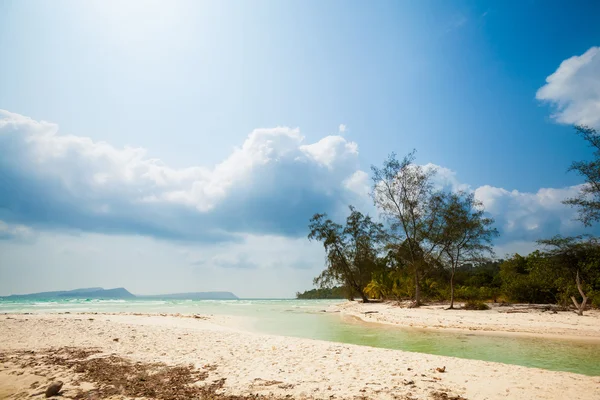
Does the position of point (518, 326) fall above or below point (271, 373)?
below

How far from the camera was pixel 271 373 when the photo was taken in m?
7.70

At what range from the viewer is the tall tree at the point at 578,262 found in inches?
866

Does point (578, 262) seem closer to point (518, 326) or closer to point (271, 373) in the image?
point (518, 326)

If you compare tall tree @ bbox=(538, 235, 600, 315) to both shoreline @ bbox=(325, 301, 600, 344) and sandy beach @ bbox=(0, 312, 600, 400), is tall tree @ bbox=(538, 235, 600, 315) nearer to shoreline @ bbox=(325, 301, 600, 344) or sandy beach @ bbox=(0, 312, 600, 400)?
shoreline @ bbox=(325, 301, 600, 344)

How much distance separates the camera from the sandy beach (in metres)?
6.28

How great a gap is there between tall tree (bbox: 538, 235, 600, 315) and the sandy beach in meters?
19.9

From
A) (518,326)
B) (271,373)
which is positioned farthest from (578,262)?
(271,373)

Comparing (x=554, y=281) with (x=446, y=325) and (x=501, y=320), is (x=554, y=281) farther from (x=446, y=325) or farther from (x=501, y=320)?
(x=446, y=325)

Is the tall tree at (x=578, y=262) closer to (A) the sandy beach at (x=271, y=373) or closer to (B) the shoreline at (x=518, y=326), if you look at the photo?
(B) the shoreline at (x=518, y=326)

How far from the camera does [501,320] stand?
19.2 metres

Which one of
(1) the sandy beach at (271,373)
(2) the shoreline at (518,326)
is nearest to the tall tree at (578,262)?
(2) the shoreline at (518,326)

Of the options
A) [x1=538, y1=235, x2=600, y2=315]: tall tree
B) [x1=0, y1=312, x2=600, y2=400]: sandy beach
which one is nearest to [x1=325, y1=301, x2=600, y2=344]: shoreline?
[x1=538, y1=235, x2=600, y2=315]: tall tree

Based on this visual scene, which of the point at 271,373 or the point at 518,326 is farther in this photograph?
the point at 518,326

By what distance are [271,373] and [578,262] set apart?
2598 cm
